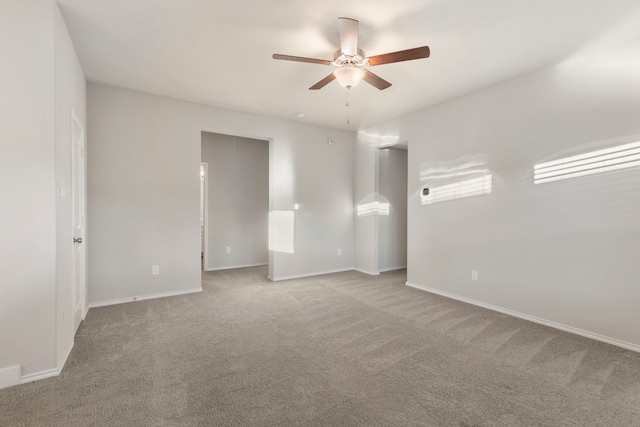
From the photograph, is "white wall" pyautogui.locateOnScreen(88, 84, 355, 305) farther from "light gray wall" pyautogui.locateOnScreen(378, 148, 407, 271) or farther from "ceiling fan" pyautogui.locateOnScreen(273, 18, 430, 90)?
"ceiling fan" pyautogui.locateOnScreen(273, 18, 430, 90)

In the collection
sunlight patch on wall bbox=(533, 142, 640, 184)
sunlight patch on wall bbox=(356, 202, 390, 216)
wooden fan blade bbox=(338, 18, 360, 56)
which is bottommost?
sunlight patch on wall bbox=(356, 202, 390, 216)

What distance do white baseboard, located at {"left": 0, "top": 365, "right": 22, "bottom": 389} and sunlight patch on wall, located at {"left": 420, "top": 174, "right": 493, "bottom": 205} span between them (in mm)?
4472

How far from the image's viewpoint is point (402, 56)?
7.53 ft

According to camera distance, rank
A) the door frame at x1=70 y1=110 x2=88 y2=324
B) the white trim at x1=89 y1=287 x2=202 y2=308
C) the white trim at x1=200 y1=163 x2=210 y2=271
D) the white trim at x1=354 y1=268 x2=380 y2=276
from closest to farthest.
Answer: the door frame at x1=70 y1=110 x2=88 y2=324 < the white trim at x1=89 y1=287 x2=202 y2=308 < the white trim at x1=354 y1=268 x2=380 y2=276 < the white trim at x1=200 y1=163 x2=210 y2=271

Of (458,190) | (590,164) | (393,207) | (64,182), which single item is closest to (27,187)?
(64,182)

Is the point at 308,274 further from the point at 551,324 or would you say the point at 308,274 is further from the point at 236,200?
the point at 551,324

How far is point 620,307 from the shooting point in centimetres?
263

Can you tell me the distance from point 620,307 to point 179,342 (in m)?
3.93

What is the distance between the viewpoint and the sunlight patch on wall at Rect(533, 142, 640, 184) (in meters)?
2.59

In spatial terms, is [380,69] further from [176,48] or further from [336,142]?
[336,142]

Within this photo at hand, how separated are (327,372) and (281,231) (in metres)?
A: 3.02

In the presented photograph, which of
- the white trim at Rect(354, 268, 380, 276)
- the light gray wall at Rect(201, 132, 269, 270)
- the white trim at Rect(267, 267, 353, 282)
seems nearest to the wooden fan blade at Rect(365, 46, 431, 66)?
the white trim at Rect(267, 267, 353, 282)

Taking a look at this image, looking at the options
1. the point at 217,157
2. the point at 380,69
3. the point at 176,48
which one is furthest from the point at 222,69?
the point at 217,157

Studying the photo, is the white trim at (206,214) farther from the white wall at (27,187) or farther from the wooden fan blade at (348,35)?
the wooden fan blade at (348,35)
